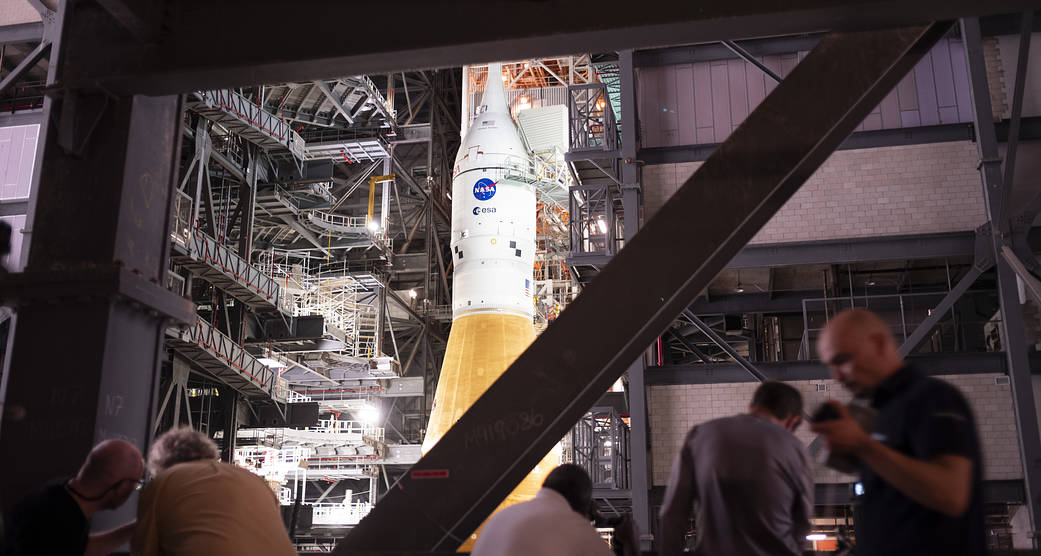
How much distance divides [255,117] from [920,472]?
28.1m

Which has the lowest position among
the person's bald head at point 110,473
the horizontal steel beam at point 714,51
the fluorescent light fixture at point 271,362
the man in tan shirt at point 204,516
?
the man in tan shirt at point 204,516

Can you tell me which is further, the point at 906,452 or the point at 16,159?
the point at 16,159

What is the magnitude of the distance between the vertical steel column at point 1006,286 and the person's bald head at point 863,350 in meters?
12.7

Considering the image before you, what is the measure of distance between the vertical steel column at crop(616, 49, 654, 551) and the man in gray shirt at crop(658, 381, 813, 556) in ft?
38.9

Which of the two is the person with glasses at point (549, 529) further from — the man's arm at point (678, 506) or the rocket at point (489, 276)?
the rocket at point (489, 276)

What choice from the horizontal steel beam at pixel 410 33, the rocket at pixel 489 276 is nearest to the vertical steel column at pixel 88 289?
the horizontal steel beam at pixel 410 33

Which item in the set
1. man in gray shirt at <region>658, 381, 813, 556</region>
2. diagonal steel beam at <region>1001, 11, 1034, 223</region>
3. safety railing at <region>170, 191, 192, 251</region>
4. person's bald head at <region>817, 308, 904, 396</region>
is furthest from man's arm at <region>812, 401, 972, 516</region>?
safety railing at <region>170, 191, 192, 251</region>

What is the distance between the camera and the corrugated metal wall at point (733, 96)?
17.3 meters

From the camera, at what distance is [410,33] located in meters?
4.80

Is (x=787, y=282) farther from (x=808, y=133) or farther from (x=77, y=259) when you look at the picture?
(x=77, y=259)

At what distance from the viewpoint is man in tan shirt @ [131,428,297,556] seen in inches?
151

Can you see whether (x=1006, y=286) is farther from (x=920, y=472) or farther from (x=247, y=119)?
(x=247, y=119)

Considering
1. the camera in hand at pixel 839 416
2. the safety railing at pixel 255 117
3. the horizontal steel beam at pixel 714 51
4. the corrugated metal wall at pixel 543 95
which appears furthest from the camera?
the corrugated metal wall at pixel 543 95

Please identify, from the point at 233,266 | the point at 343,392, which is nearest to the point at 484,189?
the point at 233,266
